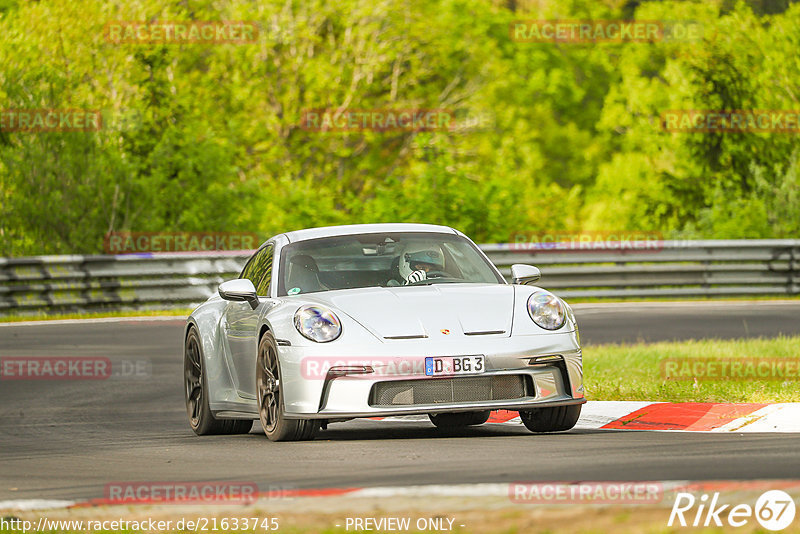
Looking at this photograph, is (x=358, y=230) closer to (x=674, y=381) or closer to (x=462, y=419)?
(x=462, y=419)

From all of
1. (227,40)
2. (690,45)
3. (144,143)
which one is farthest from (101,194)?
(690,45)

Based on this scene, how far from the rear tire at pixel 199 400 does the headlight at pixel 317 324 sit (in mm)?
1929

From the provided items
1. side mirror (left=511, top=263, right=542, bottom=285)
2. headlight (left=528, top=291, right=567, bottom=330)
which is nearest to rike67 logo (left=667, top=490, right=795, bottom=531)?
headlight (left=528, top=291, right=567, bottom=330)

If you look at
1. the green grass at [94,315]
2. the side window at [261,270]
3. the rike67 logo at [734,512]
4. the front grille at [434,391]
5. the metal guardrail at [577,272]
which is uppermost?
the rike67 logo at [734,512]

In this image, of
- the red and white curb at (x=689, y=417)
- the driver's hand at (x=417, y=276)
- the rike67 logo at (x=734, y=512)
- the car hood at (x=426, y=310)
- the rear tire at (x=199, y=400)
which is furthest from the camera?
the rear tire at (x=199, y=400)

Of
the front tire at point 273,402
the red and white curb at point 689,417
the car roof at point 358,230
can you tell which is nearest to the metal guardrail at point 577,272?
the car roof at point 358,230

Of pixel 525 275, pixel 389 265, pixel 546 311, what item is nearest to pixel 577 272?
pixel 389 265

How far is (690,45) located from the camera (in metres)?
35.2

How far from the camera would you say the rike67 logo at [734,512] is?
5.52 m

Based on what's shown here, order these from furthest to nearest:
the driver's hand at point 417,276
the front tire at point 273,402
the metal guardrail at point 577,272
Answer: the metal guardrail at point 577,272, the driver's hand at point 417,276, the front tire at point 273,402

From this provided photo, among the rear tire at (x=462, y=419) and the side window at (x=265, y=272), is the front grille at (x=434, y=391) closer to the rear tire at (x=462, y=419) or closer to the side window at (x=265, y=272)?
the side window at (x=265, y=272)

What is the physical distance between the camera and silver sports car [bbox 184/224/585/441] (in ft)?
29.8

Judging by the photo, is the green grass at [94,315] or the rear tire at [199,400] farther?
the green grass at [94,315]

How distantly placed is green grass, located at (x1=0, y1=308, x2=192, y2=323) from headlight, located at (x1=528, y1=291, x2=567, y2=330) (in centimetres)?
1434
